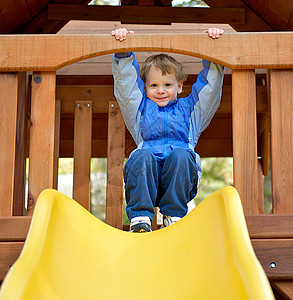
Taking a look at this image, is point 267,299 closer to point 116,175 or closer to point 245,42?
point 245,42

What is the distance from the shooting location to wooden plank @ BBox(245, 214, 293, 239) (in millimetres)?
2316

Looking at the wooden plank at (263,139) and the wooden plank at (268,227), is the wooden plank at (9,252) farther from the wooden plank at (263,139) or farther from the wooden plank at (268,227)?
the wooden plank at (263,139)

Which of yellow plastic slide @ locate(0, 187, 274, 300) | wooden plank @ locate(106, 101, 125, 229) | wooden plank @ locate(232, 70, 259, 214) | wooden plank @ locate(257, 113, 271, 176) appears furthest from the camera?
wooden plank @ locate(257, 113, 271, 176)

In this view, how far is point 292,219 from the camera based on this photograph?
7.66ft

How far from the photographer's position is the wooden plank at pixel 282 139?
7.95 ft

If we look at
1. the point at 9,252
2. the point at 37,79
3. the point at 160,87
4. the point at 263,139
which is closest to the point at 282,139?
the point at 160,87

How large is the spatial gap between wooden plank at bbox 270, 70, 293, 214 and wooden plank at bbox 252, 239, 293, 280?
167 millimetres

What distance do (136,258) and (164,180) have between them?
65 cm

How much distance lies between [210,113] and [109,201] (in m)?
1.29

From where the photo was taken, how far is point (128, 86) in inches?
124

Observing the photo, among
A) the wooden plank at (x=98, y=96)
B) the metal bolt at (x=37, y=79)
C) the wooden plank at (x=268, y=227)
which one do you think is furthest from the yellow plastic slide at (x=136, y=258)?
the wooden plank at (x=98, y=96)

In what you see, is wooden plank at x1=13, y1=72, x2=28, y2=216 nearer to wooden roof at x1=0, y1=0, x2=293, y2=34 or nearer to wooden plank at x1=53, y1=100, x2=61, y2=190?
wooden plank at x1=53, y1=100, x2=61, y2=190

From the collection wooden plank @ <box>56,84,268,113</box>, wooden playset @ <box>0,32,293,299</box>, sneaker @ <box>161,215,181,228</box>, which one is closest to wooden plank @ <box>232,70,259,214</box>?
wooden playset @ <box>0,32,293,299</box>

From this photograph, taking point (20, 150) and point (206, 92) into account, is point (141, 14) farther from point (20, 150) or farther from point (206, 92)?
point (206, 92)
